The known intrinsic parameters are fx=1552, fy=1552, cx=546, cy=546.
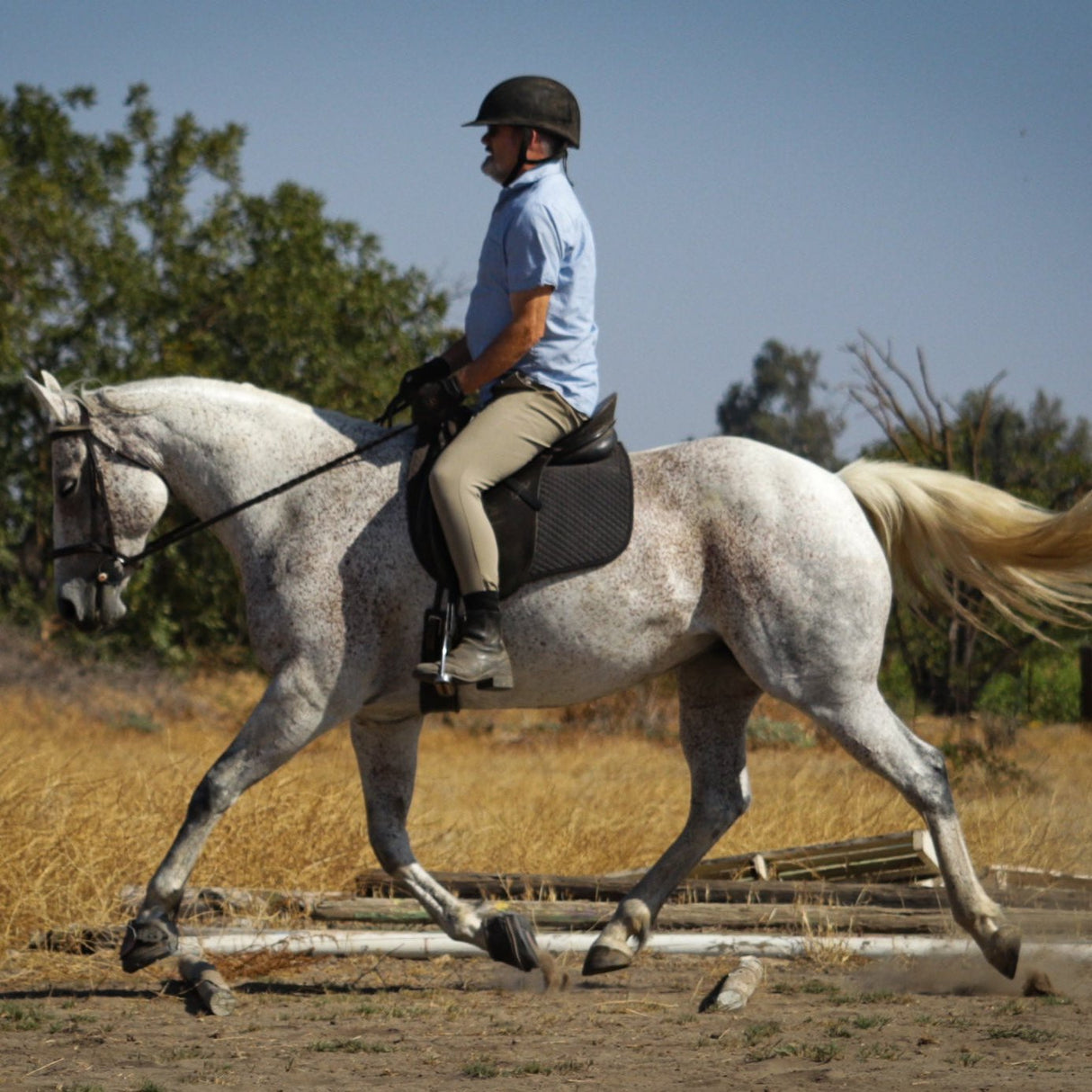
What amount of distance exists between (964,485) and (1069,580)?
1.90 feet

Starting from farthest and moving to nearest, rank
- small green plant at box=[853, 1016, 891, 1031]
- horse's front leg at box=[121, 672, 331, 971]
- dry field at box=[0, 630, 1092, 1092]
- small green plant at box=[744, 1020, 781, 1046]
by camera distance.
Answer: horse's front leg at box=[121, 672, 331, 971]
small green plant at box=[853, 1016, 891, 1031]
small green plant at box=[744, 1020, 781, 1046]
dry field at box=[0, 630, 1092, 1092]

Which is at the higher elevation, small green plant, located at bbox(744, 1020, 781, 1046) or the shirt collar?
the shirt collar

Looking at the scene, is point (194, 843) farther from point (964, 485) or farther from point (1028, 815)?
point (1028, 815)

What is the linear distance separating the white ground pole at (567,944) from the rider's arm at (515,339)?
7.90ft

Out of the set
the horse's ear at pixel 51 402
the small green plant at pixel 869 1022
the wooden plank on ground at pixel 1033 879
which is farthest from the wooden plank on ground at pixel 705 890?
the horse's ear at pixel 51 402

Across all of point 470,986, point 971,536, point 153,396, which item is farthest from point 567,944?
point 153,396

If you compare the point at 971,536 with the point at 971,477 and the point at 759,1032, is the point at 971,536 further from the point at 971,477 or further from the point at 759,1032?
the point at 971,477

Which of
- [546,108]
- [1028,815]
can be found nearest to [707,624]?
[546,108]

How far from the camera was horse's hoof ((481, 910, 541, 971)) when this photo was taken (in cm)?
563

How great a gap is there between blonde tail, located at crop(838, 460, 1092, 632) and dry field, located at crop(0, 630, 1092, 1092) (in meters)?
1.51

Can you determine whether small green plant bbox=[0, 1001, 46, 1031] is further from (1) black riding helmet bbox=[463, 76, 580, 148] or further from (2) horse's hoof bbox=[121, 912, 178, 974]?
(1) black riding helmet bbox=[463, 76, 580, 148]

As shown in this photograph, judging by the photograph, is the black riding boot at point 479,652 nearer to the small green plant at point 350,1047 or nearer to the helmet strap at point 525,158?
the small green plant at point 350,1047

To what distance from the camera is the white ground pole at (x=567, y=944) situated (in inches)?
249

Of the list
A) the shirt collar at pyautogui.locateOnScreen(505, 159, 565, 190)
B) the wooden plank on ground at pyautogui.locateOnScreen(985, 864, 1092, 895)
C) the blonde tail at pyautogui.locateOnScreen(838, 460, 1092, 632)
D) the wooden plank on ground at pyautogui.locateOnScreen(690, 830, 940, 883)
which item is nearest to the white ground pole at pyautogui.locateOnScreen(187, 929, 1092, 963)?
the wooden plank on ground at pyautogui.locateOnScreen(690, 830, 940, 883)
